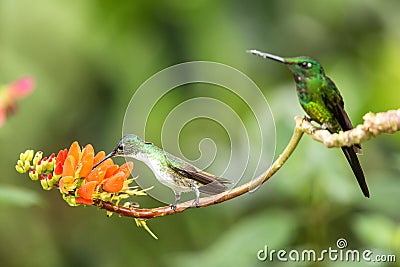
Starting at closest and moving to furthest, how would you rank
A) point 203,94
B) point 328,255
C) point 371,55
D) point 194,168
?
point 194,168
point 328,255
point 203,94
point 371,55

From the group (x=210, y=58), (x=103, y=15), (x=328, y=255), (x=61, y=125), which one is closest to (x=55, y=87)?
(x=61, y=125)

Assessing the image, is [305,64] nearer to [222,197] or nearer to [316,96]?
[316,96]

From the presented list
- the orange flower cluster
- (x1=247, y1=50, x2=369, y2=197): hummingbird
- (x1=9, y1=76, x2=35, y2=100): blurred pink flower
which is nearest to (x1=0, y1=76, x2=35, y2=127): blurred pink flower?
(x1=9, y1=76, x2=35, y2=100): blurred pink flower

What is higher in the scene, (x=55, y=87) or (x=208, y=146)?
(x=55, y=87)

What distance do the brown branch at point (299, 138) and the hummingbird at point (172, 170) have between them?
1 cm

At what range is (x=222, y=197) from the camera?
635mm

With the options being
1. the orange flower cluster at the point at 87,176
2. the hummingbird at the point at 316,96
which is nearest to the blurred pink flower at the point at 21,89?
the orange flower cluster at the point at 87,176

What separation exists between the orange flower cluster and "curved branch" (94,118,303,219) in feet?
0.07

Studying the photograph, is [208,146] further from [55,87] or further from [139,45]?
[55,87]

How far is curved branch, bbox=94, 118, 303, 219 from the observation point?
24.3 inches

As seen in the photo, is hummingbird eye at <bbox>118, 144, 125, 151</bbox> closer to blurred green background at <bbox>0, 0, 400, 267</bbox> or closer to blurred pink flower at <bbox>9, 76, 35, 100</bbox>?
blurred pink flower at <bbox>9, 76, 35, 100</bbox>

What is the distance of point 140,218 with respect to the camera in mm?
678

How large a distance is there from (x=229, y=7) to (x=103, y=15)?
47 centimetres

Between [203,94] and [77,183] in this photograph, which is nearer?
[77,183]
